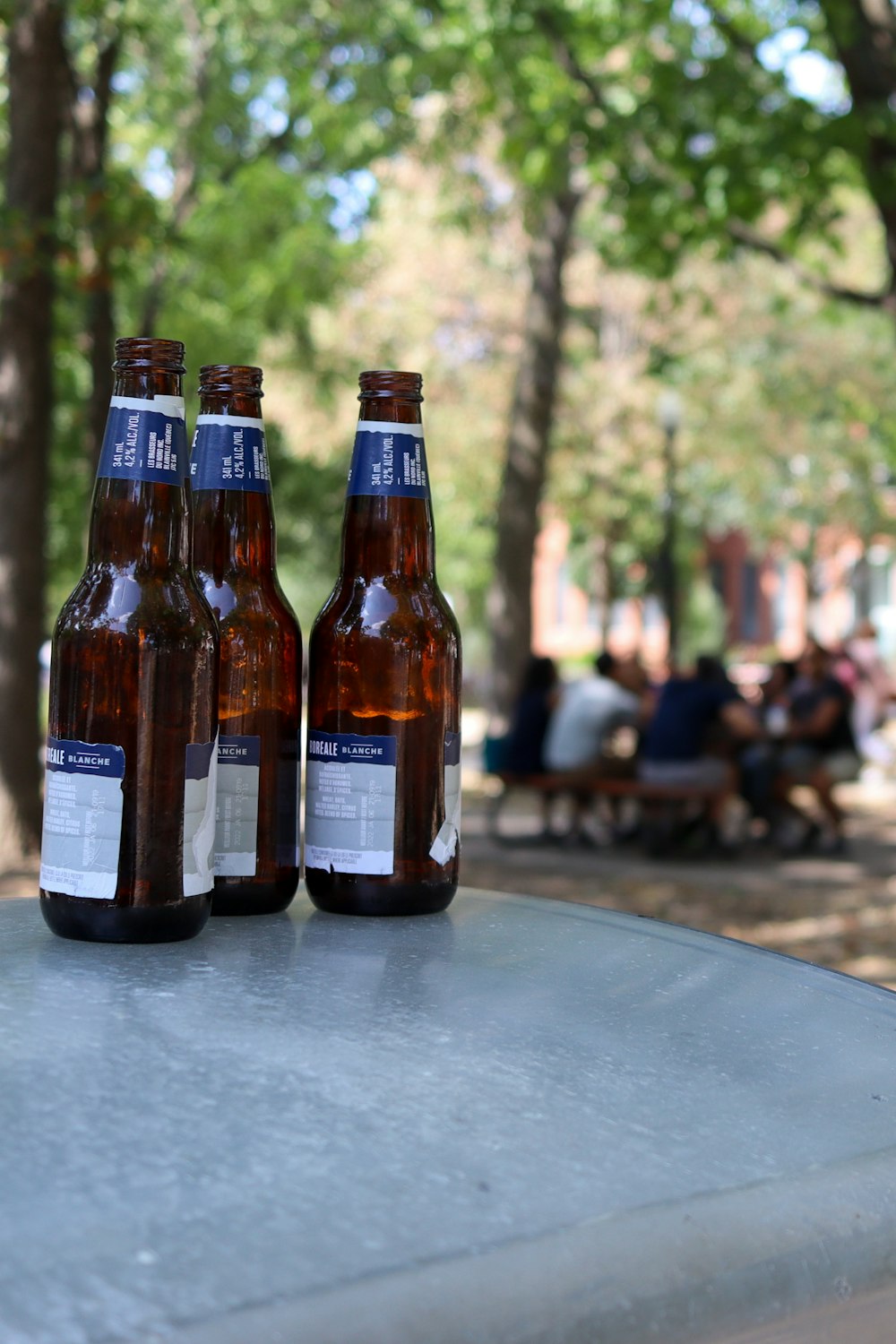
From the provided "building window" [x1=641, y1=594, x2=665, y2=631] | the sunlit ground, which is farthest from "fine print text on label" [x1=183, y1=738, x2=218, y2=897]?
"building window" [x1=641, y1=594, x2=665, y2=631]

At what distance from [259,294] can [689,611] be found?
99.5ft

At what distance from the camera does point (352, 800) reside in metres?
1.83

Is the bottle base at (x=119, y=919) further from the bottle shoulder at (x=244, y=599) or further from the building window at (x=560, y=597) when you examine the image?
the building window at (x=560, y=597)

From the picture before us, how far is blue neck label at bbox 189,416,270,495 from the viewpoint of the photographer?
1.92 meters

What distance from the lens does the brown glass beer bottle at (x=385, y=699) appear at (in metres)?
1.84

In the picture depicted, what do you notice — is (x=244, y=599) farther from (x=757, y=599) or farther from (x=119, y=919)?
(x=757, y=599)

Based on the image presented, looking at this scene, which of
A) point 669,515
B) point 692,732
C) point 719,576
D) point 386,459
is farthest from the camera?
point 719,576

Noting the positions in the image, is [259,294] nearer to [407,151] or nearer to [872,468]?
[407,151]

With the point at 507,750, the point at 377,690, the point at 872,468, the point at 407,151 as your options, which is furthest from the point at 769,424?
the point at 377,690

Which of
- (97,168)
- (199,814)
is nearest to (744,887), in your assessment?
(97,168)

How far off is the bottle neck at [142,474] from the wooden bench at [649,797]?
31.0ft

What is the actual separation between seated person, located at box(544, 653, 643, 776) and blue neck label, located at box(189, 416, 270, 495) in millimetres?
9857

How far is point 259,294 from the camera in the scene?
56.7ft

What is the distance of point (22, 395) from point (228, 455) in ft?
23.6
